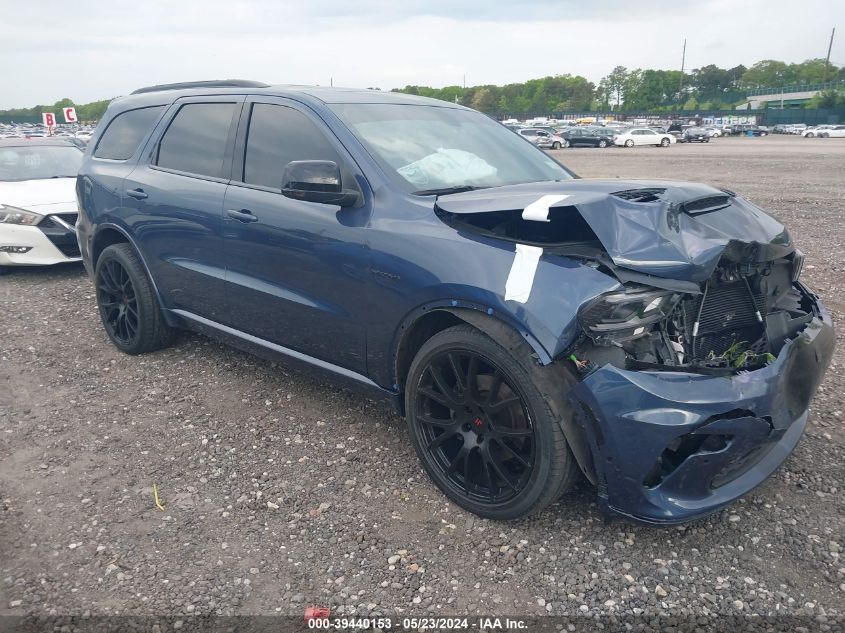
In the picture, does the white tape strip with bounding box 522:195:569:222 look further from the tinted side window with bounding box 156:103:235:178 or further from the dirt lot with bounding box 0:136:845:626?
the tinted side window with bounding box 156:103:235:178

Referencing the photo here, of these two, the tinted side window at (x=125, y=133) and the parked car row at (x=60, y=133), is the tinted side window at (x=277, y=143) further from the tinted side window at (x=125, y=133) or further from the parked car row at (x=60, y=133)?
the parked car row at (x=60, y=133)

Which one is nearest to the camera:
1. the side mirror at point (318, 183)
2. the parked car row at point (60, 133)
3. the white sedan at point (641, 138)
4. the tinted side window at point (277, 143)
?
the side mirror at point (318, 183)

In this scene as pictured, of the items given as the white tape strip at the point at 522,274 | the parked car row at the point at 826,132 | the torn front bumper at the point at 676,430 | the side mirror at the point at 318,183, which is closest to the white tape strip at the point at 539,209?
the white tape strip at the point at 522,274

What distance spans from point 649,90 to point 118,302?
13364 cm

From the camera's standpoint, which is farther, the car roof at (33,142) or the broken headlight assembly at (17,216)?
the car roof at (33,142)

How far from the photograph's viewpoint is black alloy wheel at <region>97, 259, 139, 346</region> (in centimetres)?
483

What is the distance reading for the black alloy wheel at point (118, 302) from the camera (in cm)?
483

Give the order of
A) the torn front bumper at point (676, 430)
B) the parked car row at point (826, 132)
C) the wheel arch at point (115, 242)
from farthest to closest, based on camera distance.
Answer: the parked car row at point (826, 132) → the wheel arch at point (115, 242) → the torn front bumper at point (676, 430)

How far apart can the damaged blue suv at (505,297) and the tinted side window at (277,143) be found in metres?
0.01

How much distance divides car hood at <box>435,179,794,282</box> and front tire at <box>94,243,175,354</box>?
8.62 feet

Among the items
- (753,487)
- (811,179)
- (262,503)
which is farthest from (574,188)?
(811,179)

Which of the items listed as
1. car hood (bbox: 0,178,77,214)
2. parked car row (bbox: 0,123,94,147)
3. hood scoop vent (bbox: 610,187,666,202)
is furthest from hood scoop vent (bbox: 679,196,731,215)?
car hood (bbox: 0,178,77,214)

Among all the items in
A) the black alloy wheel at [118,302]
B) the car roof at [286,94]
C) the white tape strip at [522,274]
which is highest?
the car roof at [286,94]

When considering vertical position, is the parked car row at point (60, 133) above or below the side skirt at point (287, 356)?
above
